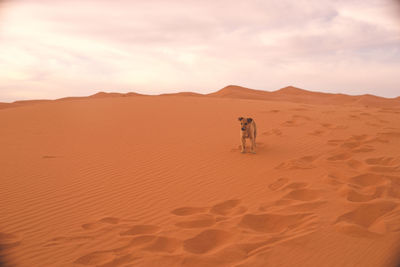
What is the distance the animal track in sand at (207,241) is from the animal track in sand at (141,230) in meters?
0.56

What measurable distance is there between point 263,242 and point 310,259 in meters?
0.51

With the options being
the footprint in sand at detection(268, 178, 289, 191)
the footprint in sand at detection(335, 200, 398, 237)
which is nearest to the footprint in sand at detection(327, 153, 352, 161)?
the footprint in sand at detection(268, 178, 289, 191)

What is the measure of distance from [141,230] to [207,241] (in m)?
0.91

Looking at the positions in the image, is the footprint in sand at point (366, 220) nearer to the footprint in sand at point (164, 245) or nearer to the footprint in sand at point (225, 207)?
the footprint in sand at point (225, 207)

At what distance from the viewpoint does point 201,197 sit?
14.4 ft

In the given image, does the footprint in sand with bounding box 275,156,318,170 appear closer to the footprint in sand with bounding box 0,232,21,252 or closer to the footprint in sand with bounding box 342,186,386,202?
the footprint in sand with bounding box 342,186,386,202

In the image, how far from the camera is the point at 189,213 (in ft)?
12.6

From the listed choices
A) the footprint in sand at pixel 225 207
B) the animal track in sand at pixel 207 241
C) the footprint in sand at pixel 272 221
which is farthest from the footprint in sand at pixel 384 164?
the animal track in sand at pixel 207 241

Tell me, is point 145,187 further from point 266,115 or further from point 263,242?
point 266,115

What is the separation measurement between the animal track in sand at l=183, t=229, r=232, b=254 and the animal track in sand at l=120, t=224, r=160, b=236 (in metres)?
0.56

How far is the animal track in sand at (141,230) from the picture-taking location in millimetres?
3344

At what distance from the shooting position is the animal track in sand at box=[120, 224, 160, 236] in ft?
11.0

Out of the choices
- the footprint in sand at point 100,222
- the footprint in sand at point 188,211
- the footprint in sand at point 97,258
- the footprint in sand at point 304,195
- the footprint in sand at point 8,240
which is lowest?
the footprint in sand at point 97,258

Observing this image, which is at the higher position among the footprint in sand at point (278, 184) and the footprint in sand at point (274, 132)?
the footprint in sand at point (274, 132)
